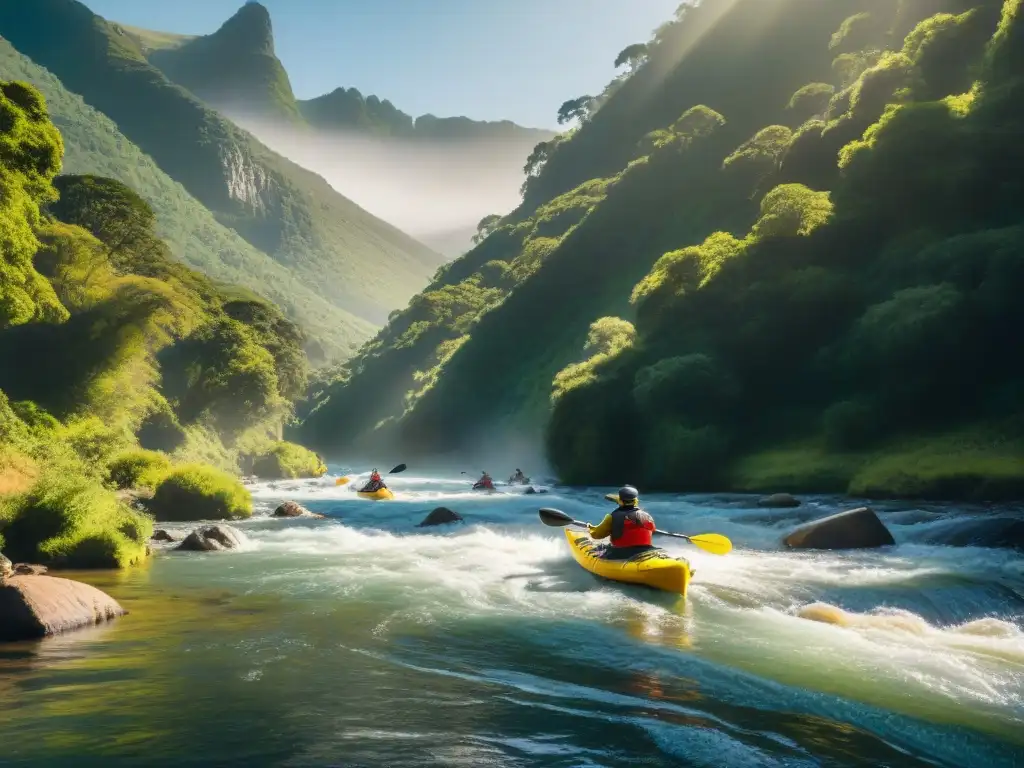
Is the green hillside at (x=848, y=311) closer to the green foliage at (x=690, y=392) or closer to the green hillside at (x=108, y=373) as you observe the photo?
the green foliage at (x=690, y=392)

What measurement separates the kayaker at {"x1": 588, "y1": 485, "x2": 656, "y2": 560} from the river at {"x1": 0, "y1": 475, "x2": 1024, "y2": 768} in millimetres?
737

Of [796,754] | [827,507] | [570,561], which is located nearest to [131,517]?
[570,561]

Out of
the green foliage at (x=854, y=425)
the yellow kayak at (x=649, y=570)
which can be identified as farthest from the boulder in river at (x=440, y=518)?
the green foliage at (x=854, y=425)

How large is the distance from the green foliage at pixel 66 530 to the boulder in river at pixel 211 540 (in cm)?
174

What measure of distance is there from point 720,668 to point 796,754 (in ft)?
7.60

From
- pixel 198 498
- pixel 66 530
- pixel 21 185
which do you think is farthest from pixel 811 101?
pixel 66 530

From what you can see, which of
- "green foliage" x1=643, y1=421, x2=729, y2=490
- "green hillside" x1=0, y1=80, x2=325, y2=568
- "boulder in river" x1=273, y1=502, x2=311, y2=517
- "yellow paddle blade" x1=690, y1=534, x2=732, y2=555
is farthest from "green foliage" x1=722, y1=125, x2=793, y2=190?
"yellow paddle blade" x1=690, y1=534, x2=732, y2=555

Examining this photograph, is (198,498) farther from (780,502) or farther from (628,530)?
(780,502)

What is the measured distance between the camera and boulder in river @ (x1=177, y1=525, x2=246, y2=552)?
659 inches

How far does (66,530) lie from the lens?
46.1 feet

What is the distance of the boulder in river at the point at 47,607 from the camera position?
8.41 metres

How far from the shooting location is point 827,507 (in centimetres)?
2334

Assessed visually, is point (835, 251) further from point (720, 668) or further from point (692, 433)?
point (720, 668)

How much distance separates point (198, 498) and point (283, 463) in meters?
29.3
